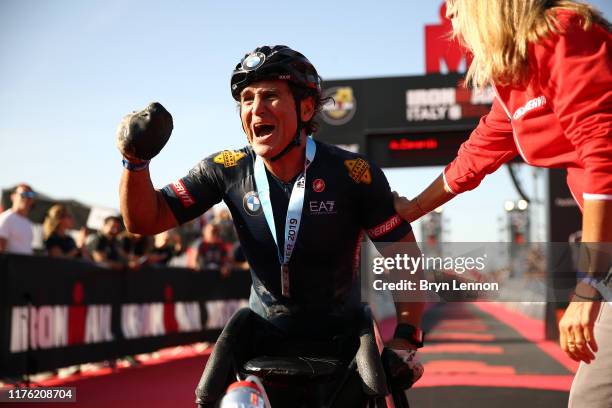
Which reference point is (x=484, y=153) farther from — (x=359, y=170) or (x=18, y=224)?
(x=18, y=224)

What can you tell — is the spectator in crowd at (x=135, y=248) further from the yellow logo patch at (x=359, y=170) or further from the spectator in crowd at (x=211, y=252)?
the yellow logo patch at (x=359, y=170)

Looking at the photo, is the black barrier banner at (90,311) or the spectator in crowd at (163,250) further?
the spectator in crowd at (163,250)

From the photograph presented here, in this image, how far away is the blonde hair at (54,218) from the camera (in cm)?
893

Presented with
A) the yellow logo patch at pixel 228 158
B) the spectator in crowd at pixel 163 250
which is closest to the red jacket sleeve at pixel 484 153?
the yellow logo patch at pixel 228 158

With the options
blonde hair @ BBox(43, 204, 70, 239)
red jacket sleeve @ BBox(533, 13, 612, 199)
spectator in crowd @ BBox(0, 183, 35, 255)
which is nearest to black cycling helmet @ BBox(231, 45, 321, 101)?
red jacket sleeve @ BBox(533, 13, 612, 199)

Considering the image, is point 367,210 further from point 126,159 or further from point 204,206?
point 126,159

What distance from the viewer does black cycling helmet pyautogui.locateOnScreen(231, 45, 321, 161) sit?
306 cm

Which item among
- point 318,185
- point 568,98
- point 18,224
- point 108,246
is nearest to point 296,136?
point 318,185

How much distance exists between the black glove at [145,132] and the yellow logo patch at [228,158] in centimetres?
42

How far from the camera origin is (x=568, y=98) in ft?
7.66

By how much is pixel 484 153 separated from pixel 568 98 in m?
0.97

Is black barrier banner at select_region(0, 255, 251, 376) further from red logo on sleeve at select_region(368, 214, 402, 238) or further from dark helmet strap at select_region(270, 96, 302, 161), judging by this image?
red logo on sleeve at select_region(368, 214, 402, 238)

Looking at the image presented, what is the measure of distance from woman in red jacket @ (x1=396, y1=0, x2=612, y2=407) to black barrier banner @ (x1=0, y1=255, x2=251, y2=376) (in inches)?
233

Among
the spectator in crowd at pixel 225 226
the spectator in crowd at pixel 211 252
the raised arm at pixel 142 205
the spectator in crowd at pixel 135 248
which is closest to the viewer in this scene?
the raised arm at pixel 142 205
